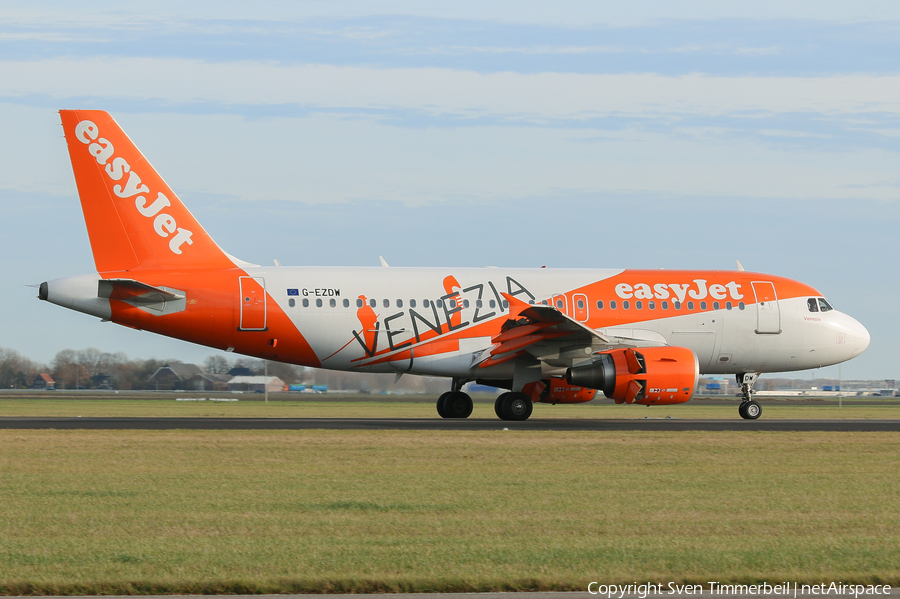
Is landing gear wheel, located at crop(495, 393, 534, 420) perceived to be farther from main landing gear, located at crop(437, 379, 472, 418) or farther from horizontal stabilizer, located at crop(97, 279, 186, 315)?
horizontal stabilizer, located at crop(97, 279, 186, 315)

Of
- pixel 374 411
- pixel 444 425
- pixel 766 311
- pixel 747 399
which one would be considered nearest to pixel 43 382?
pixel 374 411

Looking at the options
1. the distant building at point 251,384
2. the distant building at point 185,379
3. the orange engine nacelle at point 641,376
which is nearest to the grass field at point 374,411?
the orange engine nacelle at point 641,376

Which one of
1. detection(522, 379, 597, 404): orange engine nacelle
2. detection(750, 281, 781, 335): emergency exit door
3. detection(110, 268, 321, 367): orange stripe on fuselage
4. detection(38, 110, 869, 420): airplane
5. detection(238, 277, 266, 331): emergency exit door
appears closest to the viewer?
detection(38, 110, 869, 420): airplane

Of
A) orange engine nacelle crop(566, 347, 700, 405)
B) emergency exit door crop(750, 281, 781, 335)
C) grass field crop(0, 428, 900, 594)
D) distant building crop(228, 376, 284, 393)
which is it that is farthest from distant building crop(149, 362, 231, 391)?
grass field crop(0, 428, 900, 594)

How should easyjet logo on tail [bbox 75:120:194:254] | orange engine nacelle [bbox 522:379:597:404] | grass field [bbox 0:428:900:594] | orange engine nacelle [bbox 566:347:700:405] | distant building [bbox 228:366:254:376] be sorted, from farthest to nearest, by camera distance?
distant building [bbox 228:366:254:376], orange engine nacelle [bbox 522:379:597:404], easyjet logo on tail [bbox 75:120:194:254], orange engine nacelle [bbox 566:347:700:405], grass field [bbox 0:428:900:594]

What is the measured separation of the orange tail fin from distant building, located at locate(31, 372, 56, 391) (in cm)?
6334

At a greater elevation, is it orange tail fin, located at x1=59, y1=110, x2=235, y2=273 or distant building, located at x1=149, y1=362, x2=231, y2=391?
orange tail fin, located at x1=59, y1=110, x2=235, y2=273

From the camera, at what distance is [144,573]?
8008 mm

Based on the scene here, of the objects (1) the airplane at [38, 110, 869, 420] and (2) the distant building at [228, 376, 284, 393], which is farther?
(2) the distant building at [228, 376, 284, 393]

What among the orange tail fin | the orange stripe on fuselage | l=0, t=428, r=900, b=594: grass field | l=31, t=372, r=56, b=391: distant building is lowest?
l=0, t=428, r=900, b=594: grass field

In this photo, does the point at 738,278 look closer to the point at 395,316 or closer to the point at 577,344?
the point at 577,344

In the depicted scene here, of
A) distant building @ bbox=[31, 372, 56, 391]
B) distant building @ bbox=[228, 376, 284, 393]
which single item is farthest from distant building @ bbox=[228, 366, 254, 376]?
distant building @ bbox=[31, 372, 56, 391]

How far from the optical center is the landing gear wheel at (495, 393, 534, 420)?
1067 inches

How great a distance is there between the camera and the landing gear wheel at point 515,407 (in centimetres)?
2709
